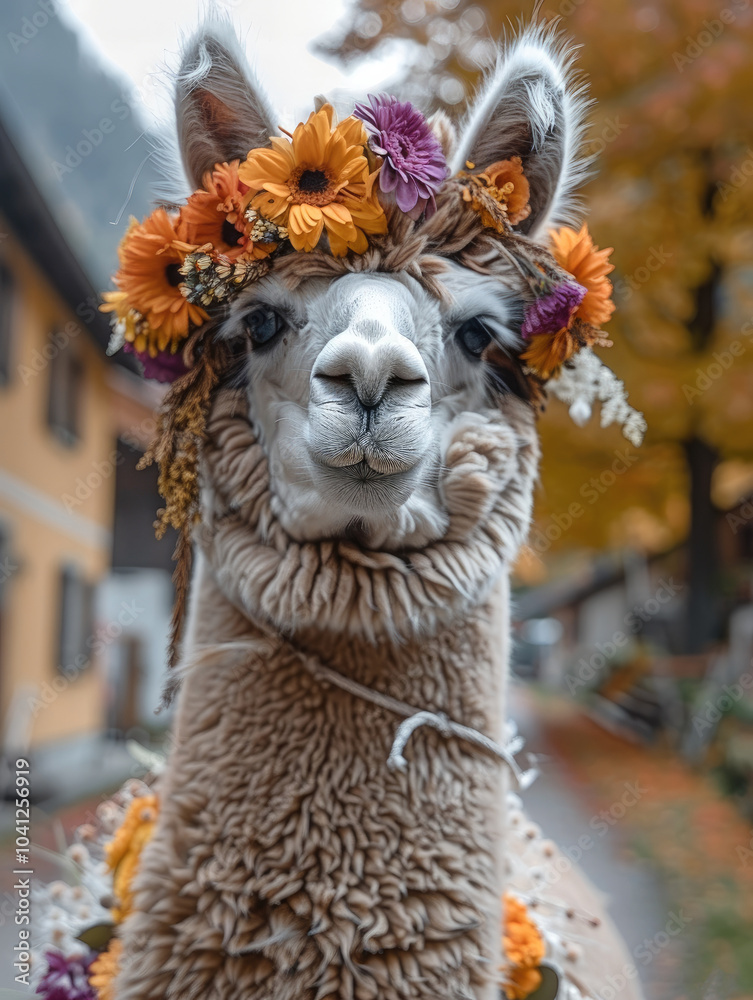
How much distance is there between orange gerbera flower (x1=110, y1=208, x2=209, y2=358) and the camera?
181 cm

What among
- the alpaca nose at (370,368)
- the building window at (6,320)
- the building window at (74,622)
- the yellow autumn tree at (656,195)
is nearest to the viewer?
the alpaca nose at (370,368)

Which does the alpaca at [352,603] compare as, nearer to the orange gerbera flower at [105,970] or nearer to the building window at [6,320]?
the orange gerbera flower at [105,970]

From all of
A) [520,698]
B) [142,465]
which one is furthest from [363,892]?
[520,698]

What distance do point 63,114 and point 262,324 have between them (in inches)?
272

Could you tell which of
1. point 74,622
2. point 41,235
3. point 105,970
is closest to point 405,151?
point 105,970

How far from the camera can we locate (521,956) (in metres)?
1.85

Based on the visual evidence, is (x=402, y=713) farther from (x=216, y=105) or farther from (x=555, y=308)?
(x=216, y=105)

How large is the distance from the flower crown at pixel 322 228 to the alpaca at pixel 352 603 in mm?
57

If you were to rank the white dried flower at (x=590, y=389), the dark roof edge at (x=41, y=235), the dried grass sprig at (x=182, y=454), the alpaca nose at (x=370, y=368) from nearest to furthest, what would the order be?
the alpaca nose at (x=370, y=368)
the dried grass sprig at (x=182, y=454)
the white dried flower at (x=590, y=389)
the dark roof edge at (x=41, y=235)

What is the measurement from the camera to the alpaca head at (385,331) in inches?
58.3

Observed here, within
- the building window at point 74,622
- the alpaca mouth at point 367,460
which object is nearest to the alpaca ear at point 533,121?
the alpaca mouth at point 367,460

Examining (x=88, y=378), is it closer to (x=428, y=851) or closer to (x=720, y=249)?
(x=720, y=249)

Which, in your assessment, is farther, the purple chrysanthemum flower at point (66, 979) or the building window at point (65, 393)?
the building window at point (65, 393)

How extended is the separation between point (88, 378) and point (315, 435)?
9.18m
